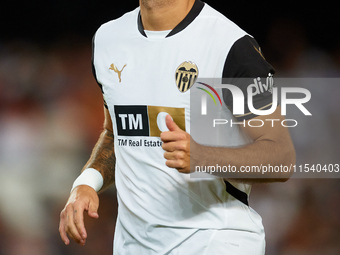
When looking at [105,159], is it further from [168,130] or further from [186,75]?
[186,75]

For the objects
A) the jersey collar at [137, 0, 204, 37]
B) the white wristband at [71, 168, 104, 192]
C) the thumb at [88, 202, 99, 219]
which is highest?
the jersey collar at [137, 0, 204, 37]

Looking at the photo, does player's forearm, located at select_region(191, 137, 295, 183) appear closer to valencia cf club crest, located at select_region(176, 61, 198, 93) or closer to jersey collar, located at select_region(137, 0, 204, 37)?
valencia cf club crest, located at select_region(176, 61, 198, 93)

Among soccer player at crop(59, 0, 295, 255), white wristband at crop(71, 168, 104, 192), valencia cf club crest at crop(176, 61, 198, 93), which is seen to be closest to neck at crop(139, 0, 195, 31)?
soccer player at crop(59, 0, 295, 255)

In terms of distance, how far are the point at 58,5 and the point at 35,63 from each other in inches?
23.7

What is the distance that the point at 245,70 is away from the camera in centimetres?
145

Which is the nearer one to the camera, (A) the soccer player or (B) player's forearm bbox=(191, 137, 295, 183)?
(B) player's forearm bbox=(191, 137, 295, 183)

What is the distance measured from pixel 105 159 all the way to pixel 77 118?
2586 millimetres

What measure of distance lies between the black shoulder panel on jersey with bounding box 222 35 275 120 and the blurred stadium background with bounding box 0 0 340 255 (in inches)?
107

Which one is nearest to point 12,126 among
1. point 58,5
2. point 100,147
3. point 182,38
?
point 58,5

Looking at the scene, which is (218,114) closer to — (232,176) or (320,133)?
(232,176)

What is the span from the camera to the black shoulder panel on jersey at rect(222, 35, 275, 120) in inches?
56.8

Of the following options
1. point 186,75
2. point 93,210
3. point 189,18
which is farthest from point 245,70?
point 93,210

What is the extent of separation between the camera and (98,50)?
71.6 inches

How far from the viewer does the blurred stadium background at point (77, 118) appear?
13.4ft
